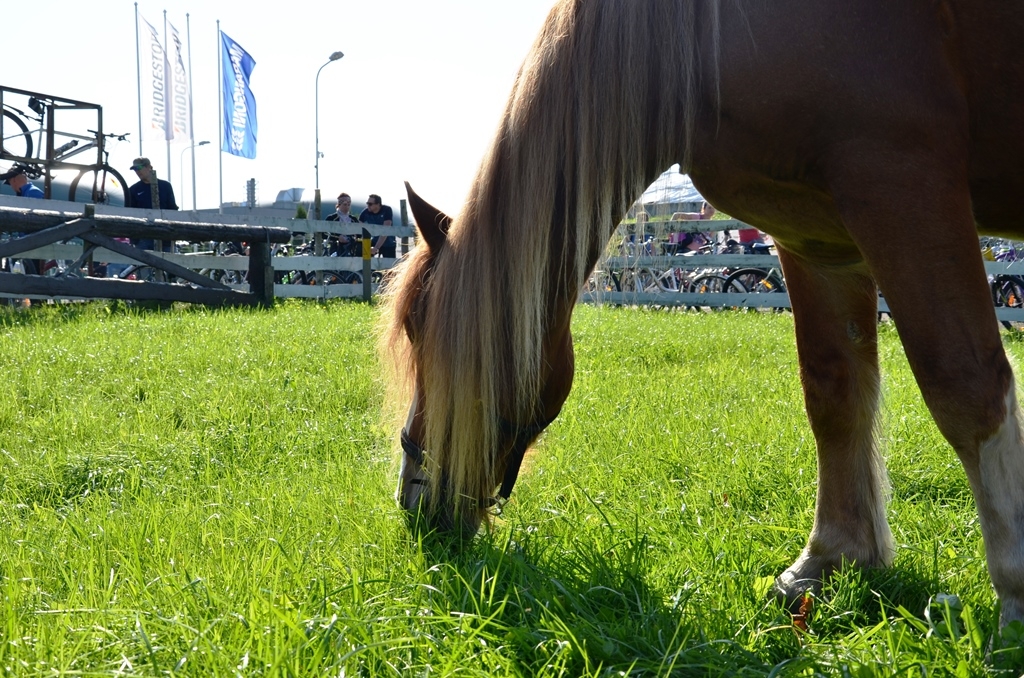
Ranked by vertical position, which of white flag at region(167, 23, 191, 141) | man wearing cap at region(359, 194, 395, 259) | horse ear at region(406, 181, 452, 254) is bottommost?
horse ear at region(406, 181, 452, 254)

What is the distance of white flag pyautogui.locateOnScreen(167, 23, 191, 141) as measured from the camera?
21.1 metres

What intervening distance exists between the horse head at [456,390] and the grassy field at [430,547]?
0.16 metres

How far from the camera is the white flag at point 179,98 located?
69.1ft

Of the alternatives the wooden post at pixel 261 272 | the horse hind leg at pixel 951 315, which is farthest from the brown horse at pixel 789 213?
the wooden post at pixel 261 272

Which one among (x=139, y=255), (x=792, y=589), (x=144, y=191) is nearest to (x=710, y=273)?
(x=139, y=255)

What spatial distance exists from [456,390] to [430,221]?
466mm

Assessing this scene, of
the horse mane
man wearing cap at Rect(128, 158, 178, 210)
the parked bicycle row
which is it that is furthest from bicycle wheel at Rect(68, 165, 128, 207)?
the horse mane

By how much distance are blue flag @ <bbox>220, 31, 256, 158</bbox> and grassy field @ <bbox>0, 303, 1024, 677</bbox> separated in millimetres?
20078

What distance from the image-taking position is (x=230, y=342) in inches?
246

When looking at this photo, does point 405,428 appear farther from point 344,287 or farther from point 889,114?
point 344,287

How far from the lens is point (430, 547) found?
2.27 meters

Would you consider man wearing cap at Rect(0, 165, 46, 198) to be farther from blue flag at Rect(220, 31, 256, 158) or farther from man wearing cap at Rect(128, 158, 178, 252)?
blue flag at Rect(220, 31, 256, 158)

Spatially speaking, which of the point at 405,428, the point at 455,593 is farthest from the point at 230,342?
the point at 455,593

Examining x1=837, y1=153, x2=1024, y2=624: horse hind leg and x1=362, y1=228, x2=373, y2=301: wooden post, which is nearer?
x1=837, y1=153, x2=1024, y2=624: horse hind leg
